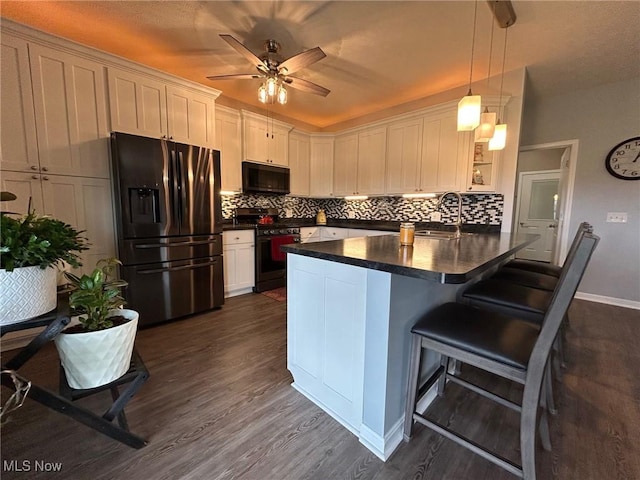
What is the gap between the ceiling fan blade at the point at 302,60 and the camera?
6.68ft

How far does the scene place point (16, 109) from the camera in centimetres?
202

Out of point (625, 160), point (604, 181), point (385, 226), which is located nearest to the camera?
point (625, 160)

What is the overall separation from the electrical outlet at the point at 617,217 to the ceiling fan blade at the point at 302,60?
384cm

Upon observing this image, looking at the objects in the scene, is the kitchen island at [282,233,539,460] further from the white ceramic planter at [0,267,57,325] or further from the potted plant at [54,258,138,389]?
the white ceramic planter at [0,267,57,325]

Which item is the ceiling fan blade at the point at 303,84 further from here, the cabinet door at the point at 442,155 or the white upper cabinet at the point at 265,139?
the cabinet door at the point at 442,155

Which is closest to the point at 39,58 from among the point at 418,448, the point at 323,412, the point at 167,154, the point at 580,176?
the point at 167,154

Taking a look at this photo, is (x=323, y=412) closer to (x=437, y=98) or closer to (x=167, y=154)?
(x=167, y=154)

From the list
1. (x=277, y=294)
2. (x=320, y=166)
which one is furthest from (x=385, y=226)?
(x=277, y=294)

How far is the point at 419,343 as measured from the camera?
1.21m

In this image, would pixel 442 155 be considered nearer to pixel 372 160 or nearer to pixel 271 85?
pixel 372 160

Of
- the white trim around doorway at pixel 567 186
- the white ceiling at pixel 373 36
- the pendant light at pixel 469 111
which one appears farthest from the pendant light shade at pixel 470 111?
the white trim around doorway at pixel 567 186

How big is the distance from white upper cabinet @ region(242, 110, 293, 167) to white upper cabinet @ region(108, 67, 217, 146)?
77 centimetres

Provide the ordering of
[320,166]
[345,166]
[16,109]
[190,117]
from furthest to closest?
[320,166]
[345,166]
[190,117]
[16,109]

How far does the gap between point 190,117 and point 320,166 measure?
2.38 metres
